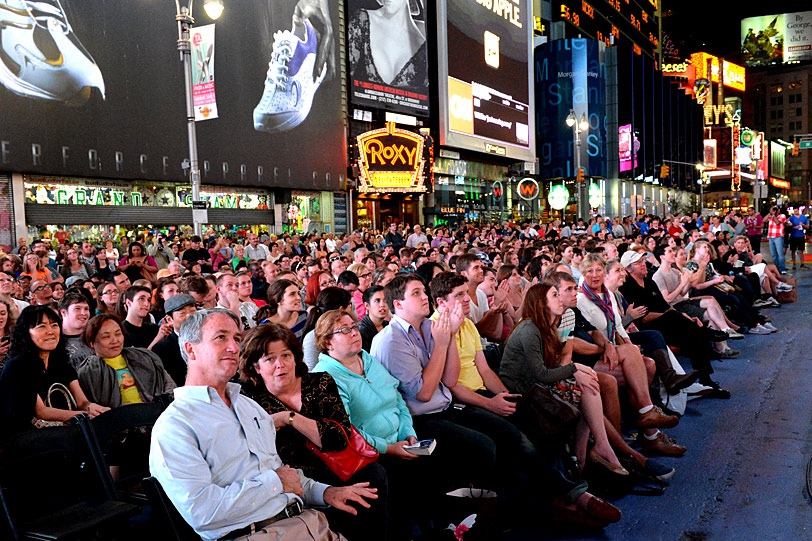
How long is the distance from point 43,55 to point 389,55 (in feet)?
56.2

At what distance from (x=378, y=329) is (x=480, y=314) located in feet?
6.87

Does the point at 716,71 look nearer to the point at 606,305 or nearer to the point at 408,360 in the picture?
the point at 606,305

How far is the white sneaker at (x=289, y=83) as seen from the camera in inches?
1051

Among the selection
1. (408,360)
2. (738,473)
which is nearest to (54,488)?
(408,360)

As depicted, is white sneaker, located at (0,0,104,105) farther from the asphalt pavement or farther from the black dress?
the asphalt pavement

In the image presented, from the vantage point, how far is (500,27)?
137ft

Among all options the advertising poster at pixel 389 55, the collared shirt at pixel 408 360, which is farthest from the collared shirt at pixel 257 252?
the advertising poster at pixel 389 55

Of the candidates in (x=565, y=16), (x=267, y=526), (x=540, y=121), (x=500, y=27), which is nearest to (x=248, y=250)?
(x=267, y=526)

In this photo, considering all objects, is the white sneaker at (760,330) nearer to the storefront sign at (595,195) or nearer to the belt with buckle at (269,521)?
the belt with buckle at (269,521)

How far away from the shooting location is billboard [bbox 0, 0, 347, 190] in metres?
18.5

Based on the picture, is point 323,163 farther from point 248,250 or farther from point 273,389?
point 273,389

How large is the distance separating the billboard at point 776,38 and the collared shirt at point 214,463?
491 ft

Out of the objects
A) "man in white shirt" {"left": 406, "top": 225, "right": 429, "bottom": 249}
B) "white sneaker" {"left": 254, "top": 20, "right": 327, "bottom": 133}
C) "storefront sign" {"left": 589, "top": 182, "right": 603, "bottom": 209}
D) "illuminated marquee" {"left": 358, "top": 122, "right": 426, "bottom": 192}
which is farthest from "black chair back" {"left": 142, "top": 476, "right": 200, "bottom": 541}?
"storefront sign" {"left": 589, "top": 182, "right": 603, "bottom": 209}

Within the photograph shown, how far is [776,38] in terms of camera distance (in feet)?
429
